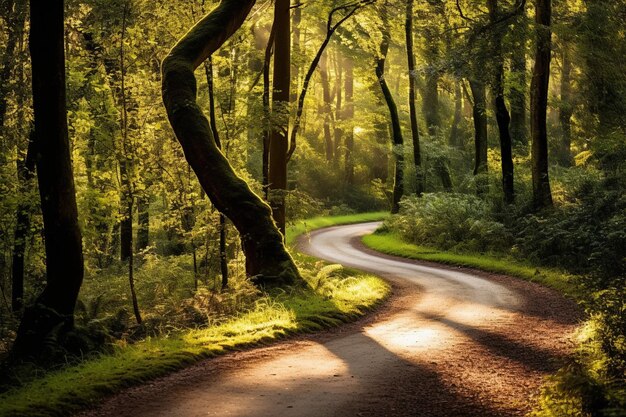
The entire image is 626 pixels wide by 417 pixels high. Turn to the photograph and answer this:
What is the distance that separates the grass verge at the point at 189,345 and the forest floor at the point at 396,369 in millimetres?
281

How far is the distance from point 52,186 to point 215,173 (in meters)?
5.22

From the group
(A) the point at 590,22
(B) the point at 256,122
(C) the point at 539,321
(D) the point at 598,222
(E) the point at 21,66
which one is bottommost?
(C) the point at 539,321

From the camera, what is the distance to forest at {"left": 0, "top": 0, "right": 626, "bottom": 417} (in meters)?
9.73

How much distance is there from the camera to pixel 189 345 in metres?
10.0

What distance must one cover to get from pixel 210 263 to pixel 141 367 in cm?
927

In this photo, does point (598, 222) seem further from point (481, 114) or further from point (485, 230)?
point (481, 114)

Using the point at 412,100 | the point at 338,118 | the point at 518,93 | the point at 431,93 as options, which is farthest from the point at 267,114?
the point at 338,118

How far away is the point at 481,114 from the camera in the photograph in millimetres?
30672

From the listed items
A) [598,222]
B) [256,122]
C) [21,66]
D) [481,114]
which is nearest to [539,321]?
[598,222]

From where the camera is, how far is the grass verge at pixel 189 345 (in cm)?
727

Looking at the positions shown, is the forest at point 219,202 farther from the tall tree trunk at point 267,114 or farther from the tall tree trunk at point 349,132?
the tall tree trunk at point 349,132

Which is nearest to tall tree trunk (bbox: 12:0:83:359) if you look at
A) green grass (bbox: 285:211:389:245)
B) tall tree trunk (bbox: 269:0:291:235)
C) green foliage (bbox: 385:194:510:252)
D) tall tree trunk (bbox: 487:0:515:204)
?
tall tree trunk (bbox: 269:0:291:235)

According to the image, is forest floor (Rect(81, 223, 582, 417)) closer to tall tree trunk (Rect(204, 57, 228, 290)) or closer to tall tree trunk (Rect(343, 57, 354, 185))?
tall tree trunk (Rect(204, 57, 228, 290))

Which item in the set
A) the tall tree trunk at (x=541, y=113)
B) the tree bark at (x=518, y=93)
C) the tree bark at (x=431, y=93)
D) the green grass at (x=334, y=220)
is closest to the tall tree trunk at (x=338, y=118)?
the green grass at (x=334, y=220)
